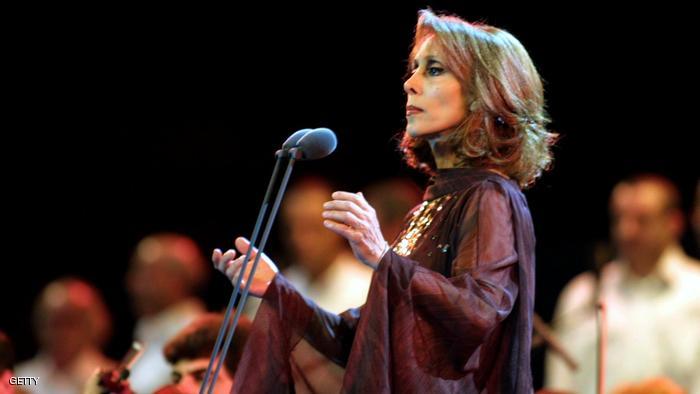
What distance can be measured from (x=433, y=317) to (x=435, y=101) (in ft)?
2.10

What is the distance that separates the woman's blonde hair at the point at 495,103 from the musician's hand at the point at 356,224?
1.48 ft

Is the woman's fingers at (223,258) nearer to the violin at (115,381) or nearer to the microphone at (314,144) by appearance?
the microphone at (314,144)

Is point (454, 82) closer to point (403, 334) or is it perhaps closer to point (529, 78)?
point (529, 78)

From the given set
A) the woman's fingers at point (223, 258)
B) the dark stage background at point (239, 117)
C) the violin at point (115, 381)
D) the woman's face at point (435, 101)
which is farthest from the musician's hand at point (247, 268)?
the dark stage background at point (239, 117)

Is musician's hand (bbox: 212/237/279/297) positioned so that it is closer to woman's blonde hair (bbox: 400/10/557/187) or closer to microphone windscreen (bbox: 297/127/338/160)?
microphone windscreen (bbox: 297/127/338/160)

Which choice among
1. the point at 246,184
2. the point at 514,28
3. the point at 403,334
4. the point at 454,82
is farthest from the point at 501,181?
the point at 246,184

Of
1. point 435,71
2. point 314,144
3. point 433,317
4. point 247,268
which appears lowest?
point 433,317

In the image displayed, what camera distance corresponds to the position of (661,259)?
5812 mm

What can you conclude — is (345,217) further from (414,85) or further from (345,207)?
(414,85)

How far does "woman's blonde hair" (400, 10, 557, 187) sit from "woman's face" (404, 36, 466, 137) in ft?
0.06

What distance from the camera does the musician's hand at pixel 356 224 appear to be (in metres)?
2.62

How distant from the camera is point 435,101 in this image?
2982 millimetres

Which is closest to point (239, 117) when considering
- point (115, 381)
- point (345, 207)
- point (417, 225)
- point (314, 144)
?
point (115, 381)

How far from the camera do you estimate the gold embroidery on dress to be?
2.99 metres
